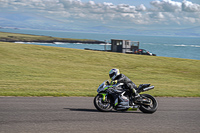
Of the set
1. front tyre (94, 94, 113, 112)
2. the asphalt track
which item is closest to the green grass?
the asphalt track

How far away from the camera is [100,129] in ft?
26.4

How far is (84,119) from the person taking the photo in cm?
920

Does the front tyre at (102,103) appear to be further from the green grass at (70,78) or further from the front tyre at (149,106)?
the green grass at (70,78)

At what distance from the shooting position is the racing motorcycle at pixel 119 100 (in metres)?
10.5

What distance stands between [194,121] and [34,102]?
654cm

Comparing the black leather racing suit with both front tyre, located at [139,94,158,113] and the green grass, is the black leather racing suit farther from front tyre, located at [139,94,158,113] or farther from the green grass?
the green grass

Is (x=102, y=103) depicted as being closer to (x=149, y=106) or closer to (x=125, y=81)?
(x=125, y=81)

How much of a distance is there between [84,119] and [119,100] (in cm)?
191

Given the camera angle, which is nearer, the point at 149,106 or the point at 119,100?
the point at 119,100

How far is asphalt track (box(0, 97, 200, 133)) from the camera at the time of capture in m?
8.01

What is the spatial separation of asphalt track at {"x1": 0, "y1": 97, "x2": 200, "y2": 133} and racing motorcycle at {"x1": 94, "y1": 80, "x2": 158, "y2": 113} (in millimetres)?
251

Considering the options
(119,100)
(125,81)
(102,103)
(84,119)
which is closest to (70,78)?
(102,103)

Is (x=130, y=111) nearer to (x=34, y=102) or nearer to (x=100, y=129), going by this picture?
(x=100, y=129)

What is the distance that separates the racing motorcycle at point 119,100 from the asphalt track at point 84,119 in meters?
0.25
